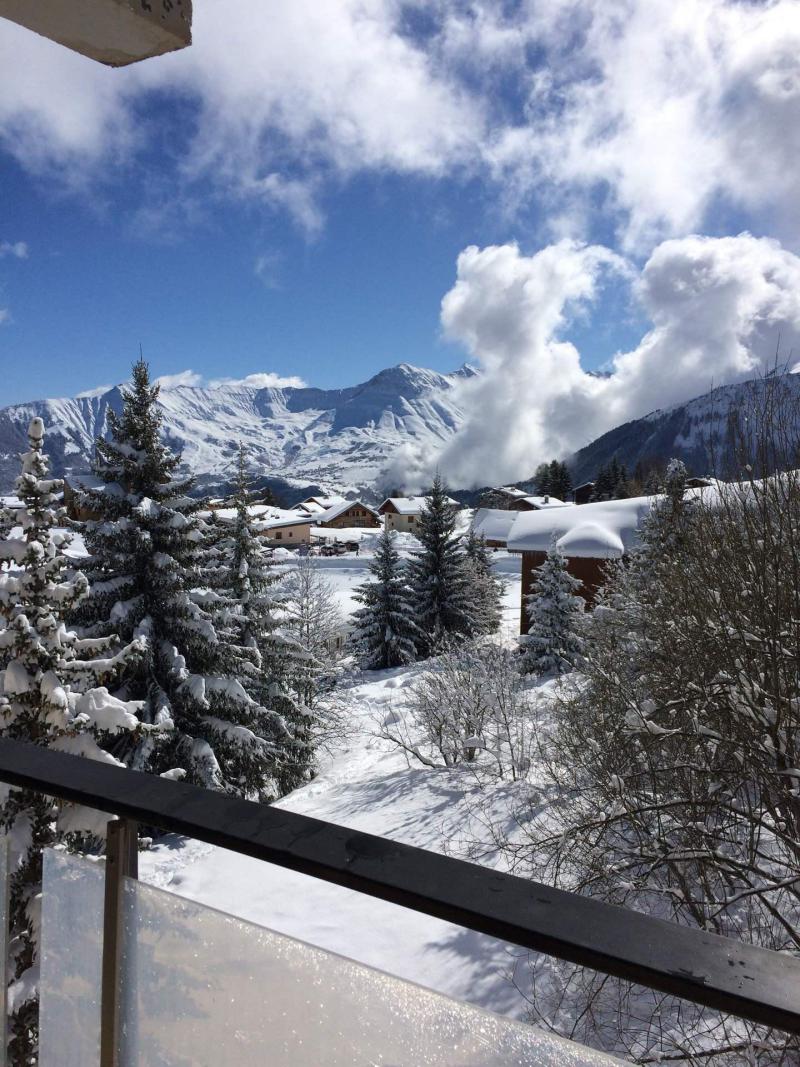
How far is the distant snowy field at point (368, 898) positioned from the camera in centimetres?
626

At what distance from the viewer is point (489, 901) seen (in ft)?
2.58

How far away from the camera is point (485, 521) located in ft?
143

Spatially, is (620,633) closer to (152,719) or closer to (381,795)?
(381,795)

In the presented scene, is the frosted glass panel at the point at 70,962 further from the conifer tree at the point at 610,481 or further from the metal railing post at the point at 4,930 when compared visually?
the conifer tree at the point at 610,481

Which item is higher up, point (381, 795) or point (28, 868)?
point (28, 868)

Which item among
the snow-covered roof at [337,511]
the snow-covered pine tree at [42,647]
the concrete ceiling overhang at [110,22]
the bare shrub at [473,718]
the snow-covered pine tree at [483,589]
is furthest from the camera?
the snow-covered roof at [337,511]

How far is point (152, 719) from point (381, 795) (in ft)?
14.9

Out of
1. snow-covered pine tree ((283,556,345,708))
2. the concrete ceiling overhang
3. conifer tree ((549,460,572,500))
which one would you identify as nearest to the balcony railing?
the concrete ceiling overhang

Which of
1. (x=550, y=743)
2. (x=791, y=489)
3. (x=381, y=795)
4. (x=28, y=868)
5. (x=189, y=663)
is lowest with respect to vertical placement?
(x=381, y=795)

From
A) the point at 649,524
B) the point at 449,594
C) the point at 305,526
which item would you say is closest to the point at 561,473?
the point at 305,526

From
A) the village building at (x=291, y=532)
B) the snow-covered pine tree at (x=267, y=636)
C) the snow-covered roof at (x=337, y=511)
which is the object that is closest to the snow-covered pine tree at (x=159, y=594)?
the snow-covered pine tree at (x=267, y=636)

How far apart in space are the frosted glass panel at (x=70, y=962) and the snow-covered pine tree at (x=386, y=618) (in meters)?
25.7

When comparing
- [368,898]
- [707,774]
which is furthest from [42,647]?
[707,774]

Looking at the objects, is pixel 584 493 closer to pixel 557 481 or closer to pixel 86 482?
pixel 557 481
